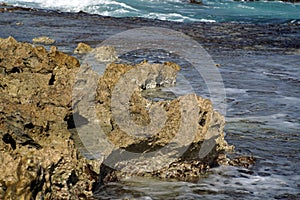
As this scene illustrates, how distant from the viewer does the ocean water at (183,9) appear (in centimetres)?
2983

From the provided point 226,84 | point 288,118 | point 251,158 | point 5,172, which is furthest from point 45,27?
point 5,172

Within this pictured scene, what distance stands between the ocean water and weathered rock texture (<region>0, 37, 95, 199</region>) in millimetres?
24637

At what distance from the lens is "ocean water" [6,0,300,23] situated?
2983cm

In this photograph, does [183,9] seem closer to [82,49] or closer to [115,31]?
[115,31]

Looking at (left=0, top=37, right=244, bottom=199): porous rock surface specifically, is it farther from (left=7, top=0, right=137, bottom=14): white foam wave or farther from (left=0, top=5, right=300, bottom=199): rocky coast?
(left=7, top=0, right=137, bottom=14): white foam wave

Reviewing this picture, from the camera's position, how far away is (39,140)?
3.87 m

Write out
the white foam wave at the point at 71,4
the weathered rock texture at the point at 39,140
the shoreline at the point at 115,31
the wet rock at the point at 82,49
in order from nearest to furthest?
the weathered rock texture at the point at 39,140
the wet rock at the point at 82,49
the shoreline at the point at 115,31
the white foam wave at the point at 71,4

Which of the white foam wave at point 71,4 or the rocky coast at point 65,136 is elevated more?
the white foam wave at point 71,4

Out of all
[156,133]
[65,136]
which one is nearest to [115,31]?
[156,133]

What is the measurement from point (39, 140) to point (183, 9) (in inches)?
1249

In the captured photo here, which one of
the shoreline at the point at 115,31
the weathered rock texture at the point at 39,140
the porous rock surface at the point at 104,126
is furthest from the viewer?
the shoreline at the point at 115,31

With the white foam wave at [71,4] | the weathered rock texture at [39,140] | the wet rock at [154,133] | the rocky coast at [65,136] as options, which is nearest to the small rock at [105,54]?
the rocky coast at [65,136]

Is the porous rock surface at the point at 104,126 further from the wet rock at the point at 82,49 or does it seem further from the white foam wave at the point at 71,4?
the white foam wave at the point at 71,4

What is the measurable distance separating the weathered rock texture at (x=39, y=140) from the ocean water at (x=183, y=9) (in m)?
24.6
